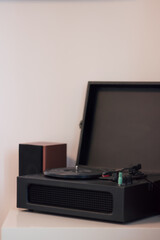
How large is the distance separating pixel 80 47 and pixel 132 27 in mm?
213

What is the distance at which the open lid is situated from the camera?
165 cm

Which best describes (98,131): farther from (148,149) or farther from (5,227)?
(5,227)

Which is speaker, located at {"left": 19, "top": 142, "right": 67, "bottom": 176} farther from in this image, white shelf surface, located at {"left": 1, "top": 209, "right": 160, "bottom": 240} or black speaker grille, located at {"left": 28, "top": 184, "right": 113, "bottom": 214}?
white shelf surface, located at {"left": 1, "top": 209, "right": 160, "bottom": 240}

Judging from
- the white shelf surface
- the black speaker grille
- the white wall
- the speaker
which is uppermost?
the white wall

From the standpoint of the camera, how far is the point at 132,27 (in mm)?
1790

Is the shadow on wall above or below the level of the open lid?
below

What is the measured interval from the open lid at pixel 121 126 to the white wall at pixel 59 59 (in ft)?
0.26

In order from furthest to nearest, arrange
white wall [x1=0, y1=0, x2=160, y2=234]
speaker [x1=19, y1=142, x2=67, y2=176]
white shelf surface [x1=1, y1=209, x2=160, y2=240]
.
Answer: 1. white wall [x1=0, y1=0, x2=160, y2=234]
2. speaker [x1=19, y1=142, x2=67, y2=176]
3. white shelf surface [x1=1, y1=209, x2=160, y2=240]

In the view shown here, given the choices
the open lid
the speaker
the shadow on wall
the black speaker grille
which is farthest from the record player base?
the shadow on wall

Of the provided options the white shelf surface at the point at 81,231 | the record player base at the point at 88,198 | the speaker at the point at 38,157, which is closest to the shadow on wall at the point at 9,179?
the speaker at the point at 38,157

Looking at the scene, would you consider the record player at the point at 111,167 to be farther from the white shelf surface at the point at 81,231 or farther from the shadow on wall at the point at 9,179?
the shadow on wall at the point at 9,179

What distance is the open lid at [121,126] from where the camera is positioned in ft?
5.42

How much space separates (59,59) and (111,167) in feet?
1.55

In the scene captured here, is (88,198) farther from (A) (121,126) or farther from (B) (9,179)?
(B) (9,179)
